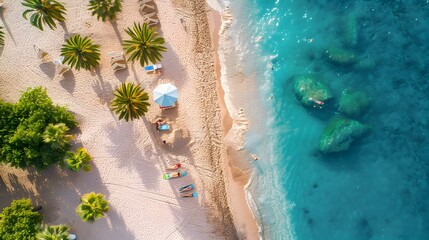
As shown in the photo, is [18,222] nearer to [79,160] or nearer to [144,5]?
[79,160]

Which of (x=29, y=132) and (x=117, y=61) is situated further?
(x=117, y=61)

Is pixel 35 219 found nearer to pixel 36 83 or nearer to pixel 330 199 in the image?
pixel 36 83

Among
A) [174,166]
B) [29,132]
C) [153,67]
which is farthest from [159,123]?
[29,132]

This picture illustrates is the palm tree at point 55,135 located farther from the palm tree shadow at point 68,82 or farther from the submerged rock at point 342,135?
the submerged rock at point 342,135

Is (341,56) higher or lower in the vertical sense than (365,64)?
higher

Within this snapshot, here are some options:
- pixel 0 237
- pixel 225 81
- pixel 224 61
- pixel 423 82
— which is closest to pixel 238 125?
pixel 225 81

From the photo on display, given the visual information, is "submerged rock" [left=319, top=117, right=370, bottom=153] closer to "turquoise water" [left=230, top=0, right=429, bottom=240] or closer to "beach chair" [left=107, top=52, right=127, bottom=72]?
"turquoise water" [left=230, top=0, right=429, bottom=240]
